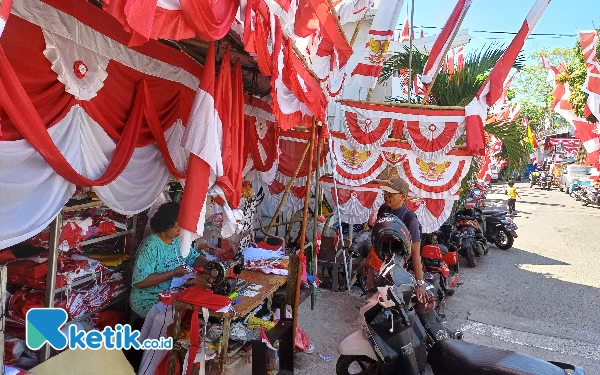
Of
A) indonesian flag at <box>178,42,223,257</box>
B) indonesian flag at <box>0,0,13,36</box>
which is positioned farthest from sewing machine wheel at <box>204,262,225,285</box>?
indonesian flag at <box>0,0,13,36</box>

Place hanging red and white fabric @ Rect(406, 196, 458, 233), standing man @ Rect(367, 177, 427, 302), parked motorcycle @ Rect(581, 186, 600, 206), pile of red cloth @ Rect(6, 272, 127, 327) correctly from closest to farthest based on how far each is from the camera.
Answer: pile of red cloth @ Rect(6, 272, 127, 327) → standing man @ Rect(367, 177, 427, 302) → hanging red and white fabric @ Rect(406, 196, 458, 233) → parked motorcycle @ Rect(581, 186, 600, 206)

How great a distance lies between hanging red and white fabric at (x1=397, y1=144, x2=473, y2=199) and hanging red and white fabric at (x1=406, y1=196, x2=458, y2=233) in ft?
0.51

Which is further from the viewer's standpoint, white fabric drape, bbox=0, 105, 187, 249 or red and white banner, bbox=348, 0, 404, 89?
red and white banner, bbox=348, 0, 404, 89

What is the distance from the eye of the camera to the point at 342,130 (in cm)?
787

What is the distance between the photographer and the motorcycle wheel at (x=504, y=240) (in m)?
10.4

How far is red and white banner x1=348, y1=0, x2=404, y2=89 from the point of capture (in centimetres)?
709

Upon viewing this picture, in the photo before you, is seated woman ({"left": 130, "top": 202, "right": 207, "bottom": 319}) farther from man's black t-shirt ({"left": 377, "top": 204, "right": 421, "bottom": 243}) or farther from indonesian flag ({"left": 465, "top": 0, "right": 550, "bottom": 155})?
indonesian flag ({"left": 465, "top": 0, "right": 550, "bottom": 155})

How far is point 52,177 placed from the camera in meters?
2.40

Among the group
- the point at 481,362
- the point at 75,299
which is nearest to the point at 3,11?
the point at 75,299

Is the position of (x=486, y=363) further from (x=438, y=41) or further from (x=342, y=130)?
(x=438, y=41)

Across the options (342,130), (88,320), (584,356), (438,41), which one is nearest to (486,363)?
(584,356)

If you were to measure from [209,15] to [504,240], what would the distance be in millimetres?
10396

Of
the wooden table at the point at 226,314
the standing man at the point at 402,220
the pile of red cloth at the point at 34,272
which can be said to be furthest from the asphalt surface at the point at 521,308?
the pile of red cloth at the point at 34,272

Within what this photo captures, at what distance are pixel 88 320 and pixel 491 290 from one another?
6.30m
